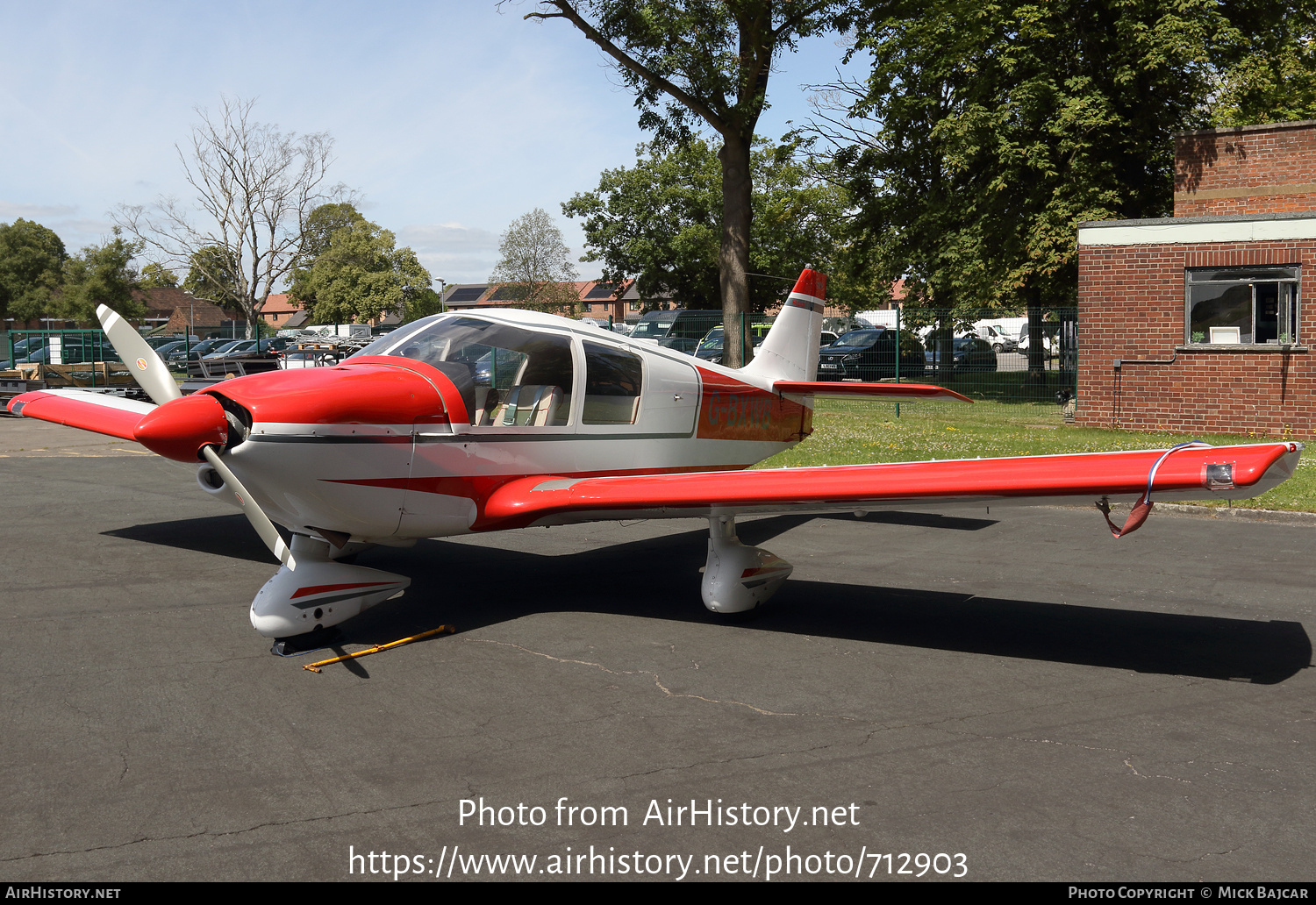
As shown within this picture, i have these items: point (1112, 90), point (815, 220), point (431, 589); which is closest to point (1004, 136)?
point (1112, 90)

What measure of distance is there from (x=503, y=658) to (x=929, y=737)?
2.53 meters

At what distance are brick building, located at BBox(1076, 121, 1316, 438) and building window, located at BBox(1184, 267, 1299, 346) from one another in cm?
2

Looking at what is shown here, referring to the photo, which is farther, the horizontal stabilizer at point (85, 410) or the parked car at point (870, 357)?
the parked car at point (870, 357)

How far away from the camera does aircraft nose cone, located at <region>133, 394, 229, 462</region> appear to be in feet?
16.3

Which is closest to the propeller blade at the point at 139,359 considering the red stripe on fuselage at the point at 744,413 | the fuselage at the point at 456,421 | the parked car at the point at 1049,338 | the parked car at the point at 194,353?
the fuselage at the point at 456,421

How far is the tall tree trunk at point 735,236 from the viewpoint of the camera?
2142 cm

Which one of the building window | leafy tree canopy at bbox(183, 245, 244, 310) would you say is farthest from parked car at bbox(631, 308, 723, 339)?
leafy tree canopy at bbox(183, 245, 244, 310)

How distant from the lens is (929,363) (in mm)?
21891

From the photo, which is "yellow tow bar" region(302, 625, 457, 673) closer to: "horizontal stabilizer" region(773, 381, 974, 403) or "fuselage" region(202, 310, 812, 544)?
"fuselage" region(202, 310, 812, 544)

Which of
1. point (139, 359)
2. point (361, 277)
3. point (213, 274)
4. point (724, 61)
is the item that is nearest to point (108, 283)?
point (213, 274)

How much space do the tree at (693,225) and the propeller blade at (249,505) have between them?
152ft

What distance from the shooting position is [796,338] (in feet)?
32.1

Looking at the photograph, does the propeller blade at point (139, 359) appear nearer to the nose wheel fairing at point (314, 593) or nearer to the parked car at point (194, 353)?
the nose wheel fairing at point (314, 593)

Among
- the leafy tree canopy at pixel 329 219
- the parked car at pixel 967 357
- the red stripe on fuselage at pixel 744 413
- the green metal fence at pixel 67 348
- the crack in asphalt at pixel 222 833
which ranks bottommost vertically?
the crack in asphalt at pixel 222 833
